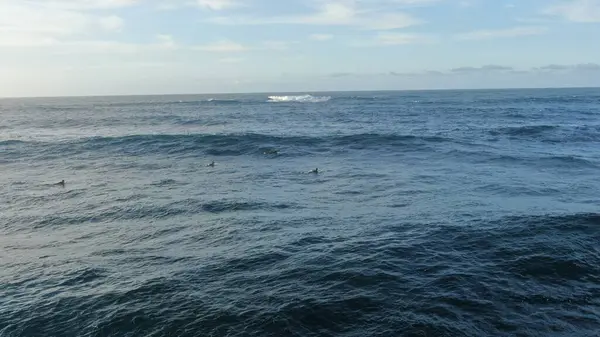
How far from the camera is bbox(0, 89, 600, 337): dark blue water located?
11719 mm

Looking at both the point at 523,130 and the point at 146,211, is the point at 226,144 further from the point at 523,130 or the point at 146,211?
the point at 523,130

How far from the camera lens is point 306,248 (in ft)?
54.1

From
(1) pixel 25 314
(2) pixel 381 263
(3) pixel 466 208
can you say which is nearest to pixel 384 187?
(3) pixel 466 208

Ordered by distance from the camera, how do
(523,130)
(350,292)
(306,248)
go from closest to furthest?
1. (350,292)
2. (306,248)
3. (523,130)

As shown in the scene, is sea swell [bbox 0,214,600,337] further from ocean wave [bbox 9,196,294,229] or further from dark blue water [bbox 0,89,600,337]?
ocean wave [bbox 9,196,294,229]

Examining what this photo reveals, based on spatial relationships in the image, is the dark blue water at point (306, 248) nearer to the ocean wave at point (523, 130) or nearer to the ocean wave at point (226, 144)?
the ocean wave at point (226, 144)

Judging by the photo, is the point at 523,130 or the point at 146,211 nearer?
the point at 146,211

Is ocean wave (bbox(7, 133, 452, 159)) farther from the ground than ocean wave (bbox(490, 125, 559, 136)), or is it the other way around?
Result: ocean wave (bbox(490, 125, 559, 136))

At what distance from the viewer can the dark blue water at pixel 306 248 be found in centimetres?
1172

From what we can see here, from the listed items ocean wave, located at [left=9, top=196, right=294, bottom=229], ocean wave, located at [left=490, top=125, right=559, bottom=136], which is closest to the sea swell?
ocean wave, located at [left=9, top=196, right=294, bottom=229]

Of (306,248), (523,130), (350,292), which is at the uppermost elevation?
(523,130)

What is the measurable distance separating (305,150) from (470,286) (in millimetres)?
29580

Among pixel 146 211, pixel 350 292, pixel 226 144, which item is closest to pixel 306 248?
pixel 350 292

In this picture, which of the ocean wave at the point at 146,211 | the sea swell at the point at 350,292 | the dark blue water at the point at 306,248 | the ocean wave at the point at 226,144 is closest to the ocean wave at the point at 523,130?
the ocean wave at the point at 226,144
